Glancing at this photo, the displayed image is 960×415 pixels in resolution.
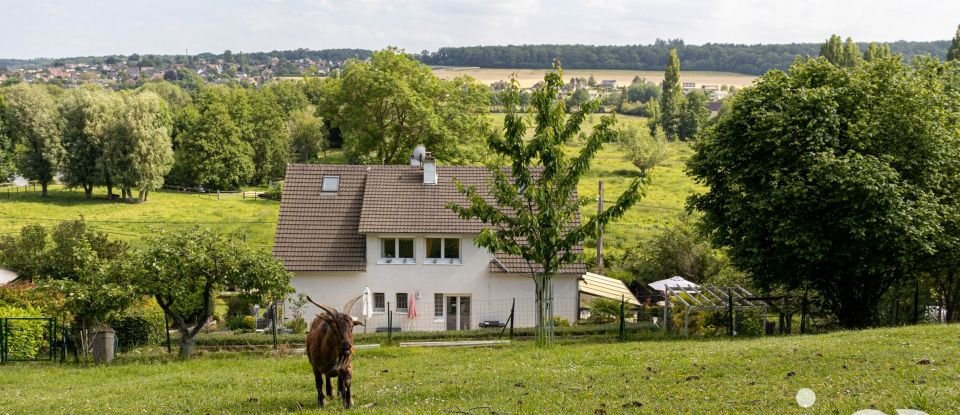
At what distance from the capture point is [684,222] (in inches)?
1975

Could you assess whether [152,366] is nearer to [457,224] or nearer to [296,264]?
[296,264]

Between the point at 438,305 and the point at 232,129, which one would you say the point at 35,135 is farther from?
the point at 438,305

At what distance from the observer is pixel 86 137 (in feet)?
274

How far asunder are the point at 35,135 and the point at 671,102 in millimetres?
93889

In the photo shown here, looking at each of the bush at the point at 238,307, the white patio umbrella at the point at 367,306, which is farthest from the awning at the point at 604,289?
the bush at the point at 238,307

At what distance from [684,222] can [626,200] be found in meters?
28.6

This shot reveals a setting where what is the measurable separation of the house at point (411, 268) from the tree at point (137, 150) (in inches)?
1966

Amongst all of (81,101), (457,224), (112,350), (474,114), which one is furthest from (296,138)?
(112,350)

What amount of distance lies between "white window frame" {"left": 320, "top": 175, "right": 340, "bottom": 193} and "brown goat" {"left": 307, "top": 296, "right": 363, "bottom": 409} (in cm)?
2508

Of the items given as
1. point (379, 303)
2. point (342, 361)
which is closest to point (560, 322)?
point (379, 303)

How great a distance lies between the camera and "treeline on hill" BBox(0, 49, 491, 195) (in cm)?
5866

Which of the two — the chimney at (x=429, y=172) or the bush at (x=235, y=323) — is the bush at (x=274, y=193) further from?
the bush at (x=235, y=323)

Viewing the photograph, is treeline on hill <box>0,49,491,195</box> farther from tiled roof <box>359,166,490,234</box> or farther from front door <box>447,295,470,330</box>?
front door <box>447,295,470,330</box>

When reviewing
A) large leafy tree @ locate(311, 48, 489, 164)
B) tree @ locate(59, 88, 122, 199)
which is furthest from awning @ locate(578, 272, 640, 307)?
tree @ locate(59, 88, 122, 199)
